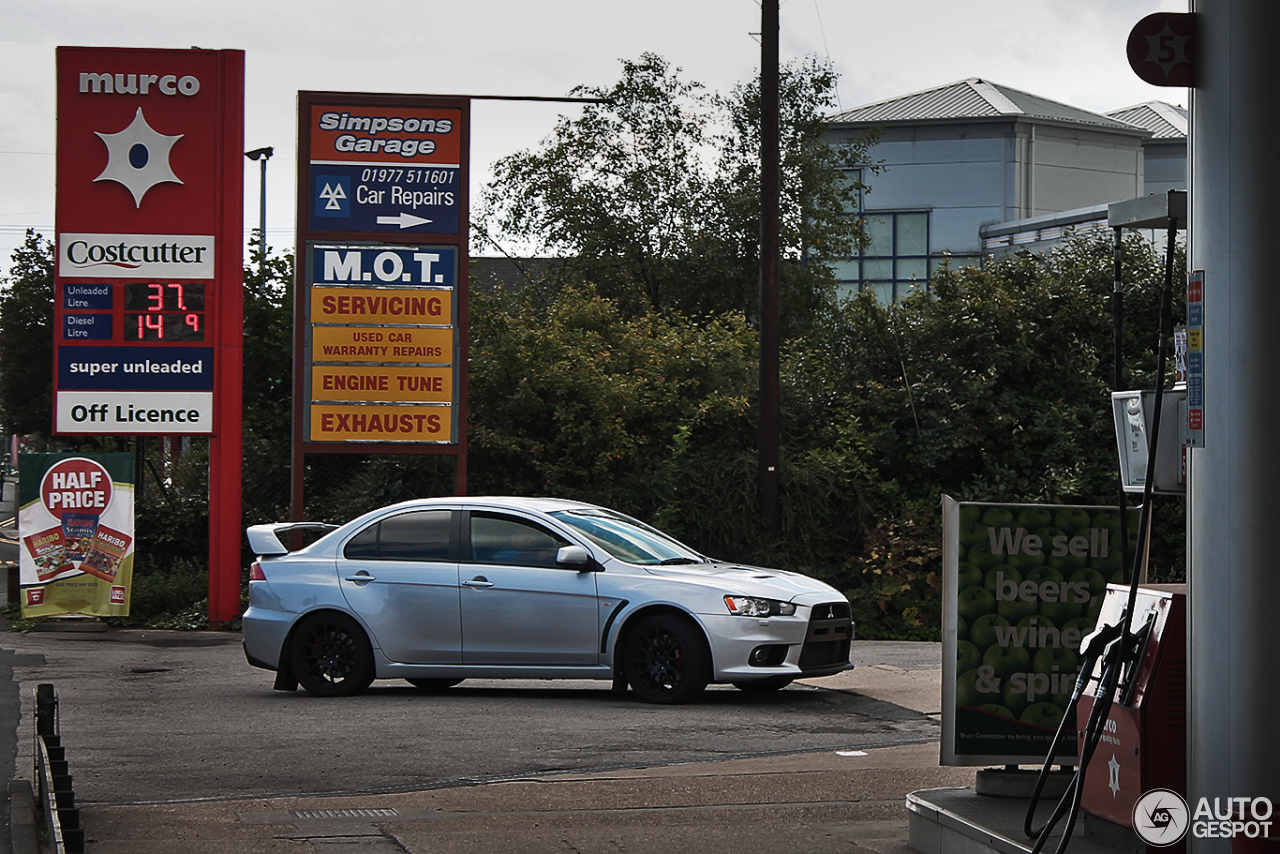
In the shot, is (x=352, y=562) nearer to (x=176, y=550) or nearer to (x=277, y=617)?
(x=277, y=617)

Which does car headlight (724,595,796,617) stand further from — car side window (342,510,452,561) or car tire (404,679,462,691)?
car tire (404,679,462,691)

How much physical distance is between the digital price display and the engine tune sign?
1901 mm

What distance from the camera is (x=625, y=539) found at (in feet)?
38.1

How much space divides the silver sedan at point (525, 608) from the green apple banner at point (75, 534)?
725cm

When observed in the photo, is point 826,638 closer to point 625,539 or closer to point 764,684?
point 764,684

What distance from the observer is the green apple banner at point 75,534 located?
60.3ft

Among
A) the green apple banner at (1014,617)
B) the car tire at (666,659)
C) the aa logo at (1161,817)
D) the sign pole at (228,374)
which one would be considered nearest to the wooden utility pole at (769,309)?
the sign pole at (228,374)

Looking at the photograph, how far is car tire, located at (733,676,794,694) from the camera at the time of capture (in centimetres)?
1063

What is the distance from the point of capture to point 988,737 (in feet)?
21.2

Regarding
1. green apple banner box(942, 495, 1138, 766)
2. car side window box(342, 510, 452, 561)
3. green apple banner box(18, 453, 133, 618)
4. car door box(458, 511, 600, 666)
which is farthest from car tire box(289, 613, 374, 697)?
green apple banner box(18, 453, 133, 618)

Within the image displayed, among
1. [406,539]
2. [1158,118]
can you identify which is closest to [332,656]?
[406,539]

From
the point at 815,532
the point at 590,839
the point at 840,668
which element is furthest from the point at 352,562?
the point at 815,532

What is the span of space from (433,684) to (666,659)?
8.49 ft

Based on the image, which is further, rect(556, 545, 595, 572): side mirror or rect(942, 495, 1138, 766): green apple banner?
rect(556, 545, 595, 572): side mirror
